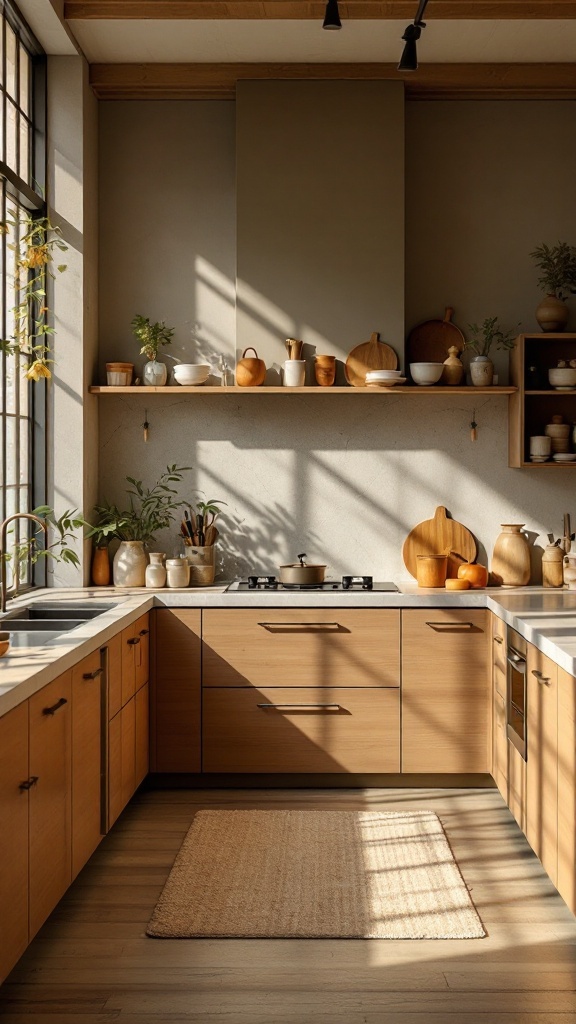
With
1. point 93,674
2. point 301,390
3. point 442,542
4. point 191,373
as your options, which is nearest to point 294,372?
point 301,390

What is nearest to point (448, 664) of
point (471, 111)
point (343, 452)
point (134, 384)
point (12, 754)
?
point (343, 452)

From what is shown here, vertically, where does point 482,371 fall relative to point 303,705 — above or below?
above

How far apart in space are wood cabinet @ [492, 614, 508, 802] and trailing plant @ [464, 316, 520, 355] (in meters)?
1.33

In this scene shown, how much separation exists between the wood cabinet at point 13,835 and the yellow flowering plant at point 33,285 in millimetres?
1860

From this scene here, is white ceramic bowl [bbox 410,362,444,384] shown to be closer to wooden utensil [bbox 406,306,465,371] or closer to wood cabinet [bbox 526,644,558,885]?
wooden utensil [bbox 406,306,465,371]

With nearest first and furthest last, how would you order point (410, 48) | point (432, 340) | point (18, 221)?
point (410, 48), point (18, 221), point (432, 340)

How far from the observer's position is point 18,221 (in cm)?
406

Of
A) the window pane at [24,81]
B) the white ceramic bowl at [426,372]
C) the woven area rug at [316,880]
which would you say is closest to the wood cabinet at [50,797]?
the woven area rug at [316,880]

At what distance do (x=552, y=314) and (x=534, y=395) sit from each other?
372 millimetres

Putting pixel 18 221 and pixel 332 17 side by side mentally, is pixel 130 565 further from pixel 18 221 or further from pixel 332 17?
pixel 332 17

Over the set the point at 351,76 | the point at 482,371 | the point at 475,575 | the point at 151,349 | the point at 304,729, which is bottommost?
the point at 304,729

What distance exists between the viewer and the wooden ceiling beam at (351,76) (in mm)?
4430

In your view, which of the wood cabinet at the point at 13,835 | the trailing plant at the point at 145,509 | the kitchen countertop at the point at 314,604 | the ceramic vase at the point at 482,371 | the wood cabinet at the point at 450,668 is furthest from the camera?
the trailing plant at the point at 145,509

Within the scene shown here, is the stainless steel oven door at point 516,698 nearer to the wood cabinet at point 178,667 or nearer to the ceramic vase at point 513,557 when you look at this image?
the ceramic vase at point 513,557
